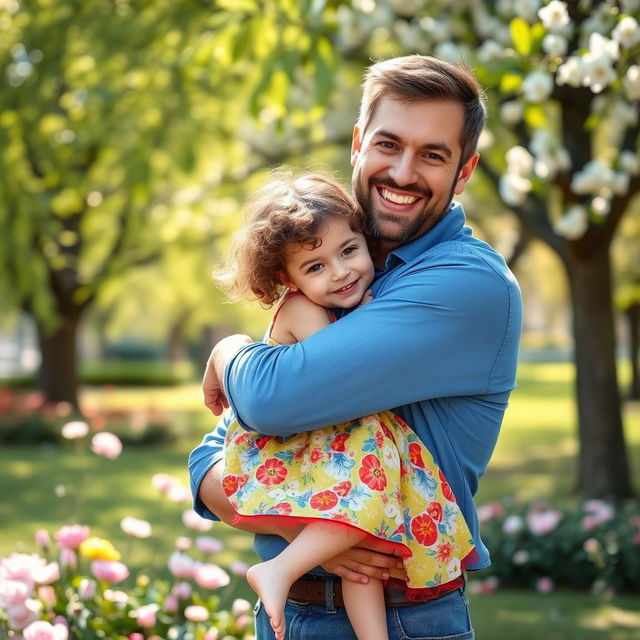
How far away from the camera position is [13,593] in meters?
3.22

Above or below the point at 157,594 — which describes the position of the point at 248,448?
above

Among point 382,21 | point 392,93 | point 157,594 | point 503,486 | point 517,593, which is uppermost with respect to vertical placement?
point 382,21

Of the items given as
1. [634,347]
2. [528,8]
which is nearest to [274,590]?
[528,8]

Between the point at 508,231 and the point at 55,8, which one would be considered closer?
the point at 55,8

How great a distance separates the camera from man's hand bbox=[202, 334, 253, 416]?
95.3 inches

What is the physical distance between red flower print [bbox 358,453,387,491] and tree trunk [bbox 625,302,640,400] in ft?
72.5

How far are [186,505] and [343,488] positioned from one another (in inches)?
318

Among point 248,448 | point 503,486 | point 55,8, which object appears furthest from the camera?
point 503,486

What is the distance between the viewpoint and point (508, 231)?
21.1m

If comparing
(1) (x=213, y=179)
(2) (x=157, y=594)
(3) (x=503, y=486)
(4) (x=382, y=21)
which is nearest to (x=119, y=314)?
(1) (x=213, y=179)

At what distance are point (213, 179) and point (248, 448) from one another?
37.0 ft

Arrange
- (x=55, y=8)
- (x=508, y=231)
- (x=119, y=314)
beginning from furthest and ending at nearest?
1. (x=119, y=314)
2. (x=508, y=231)
3. (x=55, y=8)

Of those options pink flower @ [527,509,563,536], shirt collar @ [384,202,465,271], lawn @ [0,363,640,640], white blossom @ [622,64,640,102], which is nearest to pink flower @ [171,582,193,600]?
lawn @ [0,363,640,640]

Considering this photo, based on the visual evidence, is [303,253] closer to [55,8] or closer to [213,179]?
[55,8]
